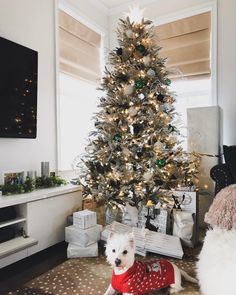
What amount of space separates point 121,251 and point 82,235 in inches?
33.4

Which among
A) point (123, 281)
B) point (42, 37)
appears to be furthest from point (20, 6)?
point (123, 281)

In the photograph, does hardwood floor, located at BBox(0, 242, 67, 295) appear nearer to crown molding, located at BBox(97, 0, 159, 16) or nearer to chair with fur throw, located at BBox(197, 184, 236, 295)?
chair with fur throw, located at BBox(197, 184, 236, 295)

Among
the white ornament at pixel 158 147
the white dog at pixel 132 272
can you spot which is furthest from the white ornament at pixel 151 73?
the white dog at pixel 132 272

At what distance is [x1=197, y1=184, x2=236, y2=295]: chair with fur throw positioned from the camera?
1312mm

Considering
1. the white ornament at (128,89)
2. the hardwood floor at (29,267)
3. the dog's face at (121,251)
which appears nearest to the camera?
the dog's face at (121,251)

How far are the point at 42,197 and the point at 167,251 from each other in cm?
125

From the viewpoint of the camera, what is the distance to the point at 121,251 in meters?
1.59

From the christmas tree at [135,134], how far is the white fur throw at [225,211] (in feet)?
3.07

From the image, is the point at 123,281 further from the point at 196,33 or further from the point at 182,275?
the point at 196,33

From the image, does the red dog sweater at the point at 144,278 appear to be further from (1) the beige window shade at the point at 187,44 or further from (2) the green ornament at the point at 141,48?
(1) the beige window shade at the point at 187,44

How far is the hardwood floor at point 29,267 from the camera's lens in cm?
190

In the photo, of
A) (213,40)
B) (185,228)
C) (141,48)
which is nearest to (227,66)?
(213,40)

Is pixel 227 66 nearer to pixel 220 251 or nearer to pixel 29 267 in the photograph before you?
pixel 220 251

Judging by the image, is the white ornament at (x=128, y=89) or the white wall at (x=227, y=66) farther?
the white wall at (x=227, y=66)
